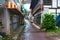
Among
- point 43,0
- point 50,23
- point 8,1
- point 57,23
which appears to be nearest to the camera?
point 8,1

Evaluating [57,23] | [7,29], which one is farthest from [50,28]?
[7,29]

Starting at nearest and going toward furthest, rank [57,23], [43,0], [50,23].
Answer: [50,23]
[57,23]
[43,0]

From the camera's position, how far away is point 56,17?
2842 cm

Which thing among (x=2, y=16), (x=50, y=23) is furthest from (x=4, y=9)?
(x=50, y=23)

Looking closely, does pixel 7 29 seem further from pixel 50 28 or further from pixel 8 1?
pixel 50 28

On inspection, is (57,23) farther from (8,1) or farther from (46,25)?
(8,1)

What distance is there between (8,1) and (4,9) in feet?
2.98

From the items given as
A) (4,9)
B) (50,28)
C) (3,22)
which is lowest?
(50,28)

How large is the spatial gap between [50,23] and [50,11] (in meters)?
4.08

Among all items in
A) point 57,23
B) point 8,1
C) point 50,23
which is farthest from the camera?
point 57,23

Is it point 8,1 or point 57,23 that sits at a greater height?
point 8,1

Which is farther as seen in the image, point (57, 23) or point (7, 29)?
point (57, 23)

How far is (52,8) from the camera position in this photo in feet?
96.0

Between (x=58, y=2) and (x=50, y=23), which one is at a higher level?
(x=58, y=2)
